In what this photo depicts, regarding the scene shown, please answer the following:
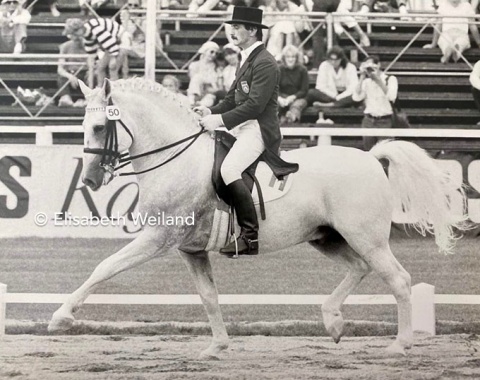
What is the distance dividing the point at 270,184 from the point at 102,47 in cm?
131

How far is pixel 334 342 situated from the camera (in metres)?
4.11

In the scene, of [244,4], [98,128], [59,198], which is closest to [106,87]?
[98,128]

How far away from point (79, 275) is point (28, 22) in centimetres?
152

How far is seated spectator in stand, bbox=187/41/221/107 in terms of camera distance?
13.8ft

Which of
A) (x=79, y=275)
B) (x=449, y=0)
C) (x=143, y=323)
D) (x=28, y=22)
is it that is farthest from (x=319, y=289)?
(x=28, y=22)

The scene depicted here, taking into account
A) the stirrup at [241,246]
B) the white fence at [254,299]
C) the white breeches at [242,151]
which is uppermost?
the white breeches at [242,151]

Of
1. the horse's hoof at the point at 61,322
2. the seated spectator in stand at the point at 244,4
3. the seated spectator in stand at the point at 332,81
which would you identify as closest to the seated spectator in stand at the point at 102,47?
the seated spectator in stand at the point at 244,4

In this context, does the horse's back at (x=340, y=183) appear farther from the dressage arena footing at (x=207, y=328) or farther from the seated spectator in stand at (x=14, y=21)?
the seated spectator in stand at (x=14, y=21)

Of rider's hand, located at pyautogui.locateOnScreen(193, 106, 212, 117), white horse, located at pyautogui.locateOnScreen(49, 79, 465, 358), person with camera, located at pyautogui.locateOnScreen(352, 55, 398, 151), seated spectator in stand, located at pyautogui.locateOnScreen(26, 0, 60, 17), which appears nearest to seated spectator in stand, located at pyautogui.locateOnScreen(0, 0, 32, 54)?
seated spectator in stand, located at pyautogui.locateOnScreen(26, 0, 60, 17)

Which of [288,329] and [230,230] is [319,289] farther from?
[230,230]

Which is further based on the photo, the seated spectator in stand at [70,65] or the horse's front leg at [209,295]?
the seated spectator in stand at [70,65]

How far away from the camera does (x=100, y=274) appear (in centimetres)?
352

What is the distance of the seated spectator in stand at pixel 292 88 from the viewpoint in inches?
166

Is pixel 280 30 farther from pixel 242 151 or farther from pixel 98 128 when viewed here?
pixel 98 128
